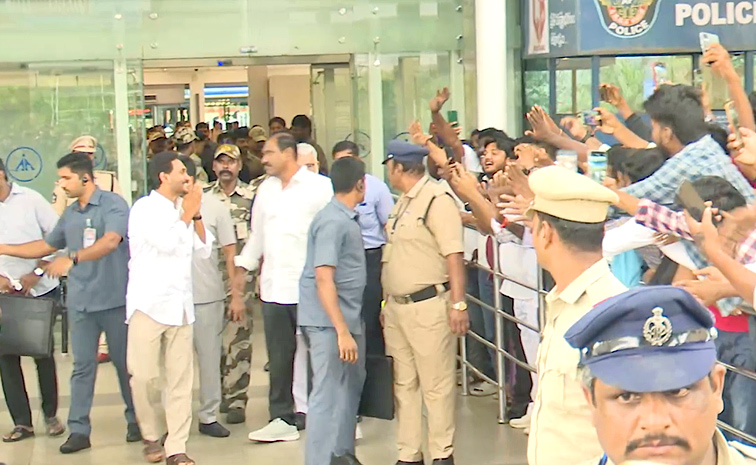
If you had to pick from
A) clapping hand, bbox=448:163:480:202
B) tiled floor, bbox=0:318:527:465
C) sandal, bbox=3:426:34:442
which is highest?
clapping hand, bbox=448:163:480:202

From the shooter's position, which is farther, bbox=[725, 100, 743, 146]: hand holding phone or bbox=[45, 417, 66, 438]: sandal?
bbox=[45, 417, 66, 438]: sandal

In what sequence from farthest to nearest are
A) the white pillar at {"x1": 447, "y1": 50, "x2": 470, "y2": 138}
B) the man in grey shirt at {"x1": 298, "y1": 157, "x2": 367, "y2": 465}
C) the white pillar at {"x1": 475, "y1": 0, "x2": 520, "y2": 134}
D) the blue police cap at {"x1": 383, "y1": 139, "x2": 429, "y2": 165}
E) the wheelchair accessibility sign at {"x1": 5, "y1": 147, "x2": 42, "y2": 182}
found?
the white pillar at {"x1": 447, "y1": 50, "x2": 470, "y2": 138}, the white pillar at {"x1": 475, "y1": 0, "x2": 520, "y2": 134}, the wheelchair accessibility sign at {"x1": 5, "y1": 147, "x2": 42, "y2": 182}, the blue police cap at {"x1": 383, "y1": 139, "x2": 429, "y2": 165}, the man in grey shirt at {"x1": 298, "y1": 157, "x2": 367, "y2": 465}

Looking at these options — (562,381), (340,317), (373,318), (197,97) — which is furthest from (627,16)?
(197,97)

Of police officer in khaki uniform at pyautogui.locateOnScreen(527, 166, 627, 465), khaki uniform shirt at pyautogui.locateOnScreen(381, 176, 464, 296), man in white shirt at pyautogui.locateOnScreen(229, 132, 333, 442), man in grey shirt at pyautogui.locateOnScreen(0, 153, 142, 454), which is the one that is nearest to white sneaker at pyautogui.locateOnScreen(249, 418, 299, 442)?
man in white shirt at pyautogui.locateOnScreen(229, 132, 333, 442)

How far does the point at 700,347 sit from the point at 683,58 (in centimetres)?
911

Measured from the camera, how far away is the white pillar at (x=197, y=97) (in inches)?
842

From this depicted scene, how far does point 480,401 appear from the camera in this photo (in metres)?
7.24

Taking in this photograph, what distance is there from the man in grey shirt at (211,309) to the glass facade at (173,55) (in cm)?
426

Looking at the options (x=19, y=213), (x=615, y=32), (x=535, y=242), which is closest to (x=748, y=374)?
(x=535, y=242)

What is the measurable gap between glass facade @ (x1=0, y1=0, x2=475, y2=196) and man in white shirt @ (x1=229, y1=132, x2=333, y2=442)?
14.9ft

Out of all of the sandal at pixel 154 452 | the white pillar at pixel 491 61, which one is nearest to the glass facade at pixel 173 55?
the white pillar at pixel 491 61

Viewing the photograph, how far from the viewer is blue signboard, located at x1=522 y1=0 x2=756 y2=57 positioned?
10039mm

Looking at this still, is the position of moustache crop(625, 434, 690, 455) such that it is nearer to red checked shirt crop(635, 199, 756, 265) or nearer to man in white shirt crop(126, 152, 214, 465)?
red checked shirt crop(635, 199, 756, 265)

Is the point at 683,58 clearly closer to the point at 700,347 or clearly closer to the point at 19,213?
the point at 19,213
